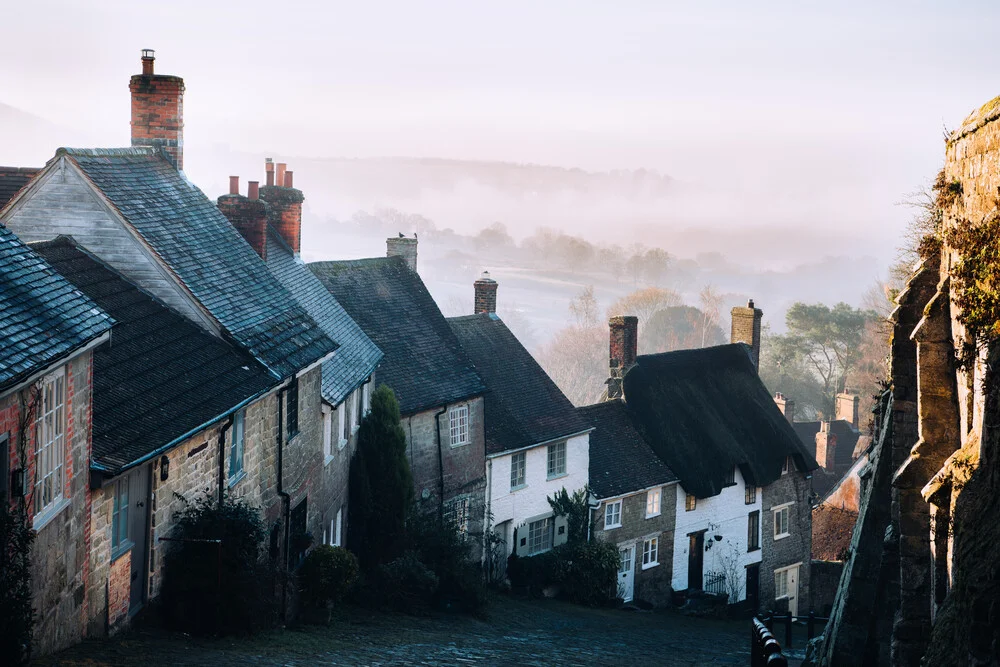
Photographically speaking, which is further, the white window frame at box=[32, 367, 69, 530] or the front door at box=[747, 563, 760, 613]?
the front door at box=[747, 563, 760, 613]

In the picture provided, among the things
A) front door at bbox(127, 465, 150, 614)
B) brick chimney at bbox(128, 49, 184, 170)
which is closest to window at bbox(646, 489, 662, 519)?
brick chimney at bbox(128, 49, 184, 170)

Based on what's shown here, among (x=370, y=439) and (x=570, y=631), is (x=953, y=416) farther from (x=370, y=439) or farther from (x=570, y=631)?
(x=370, y=439)

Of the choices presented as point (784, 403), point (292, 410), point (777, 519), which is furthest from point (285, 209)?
point (784, 403)

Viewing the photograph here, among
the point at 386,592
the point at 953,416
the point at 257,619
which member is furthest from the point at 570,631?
the point at 953,416

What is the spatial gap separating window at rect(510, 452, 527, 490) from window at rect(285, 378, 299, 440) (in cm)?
1274

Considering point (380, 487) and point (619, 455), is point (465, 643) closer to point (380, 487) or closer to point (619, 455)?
point (380, 487)

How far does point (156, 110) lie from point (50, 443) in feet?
37.7

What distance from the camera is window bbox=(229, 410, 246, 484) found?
16297 mm

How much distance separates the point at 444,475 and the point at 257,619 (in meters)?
14.5

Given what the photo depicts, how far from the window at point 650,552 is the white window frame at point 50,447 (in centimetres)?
2496

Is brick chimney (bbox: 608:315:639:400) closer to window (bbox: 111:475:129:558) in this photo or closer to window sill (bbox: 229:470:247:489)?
window sill (bbox: 229:470:247:489)

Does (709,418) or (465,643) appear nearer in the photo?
(465,643)

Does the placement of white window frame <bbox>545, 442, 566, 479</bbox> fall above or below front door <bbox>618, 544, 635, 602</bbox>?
above

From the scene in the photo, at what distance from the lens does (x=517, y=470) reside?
3173cm
